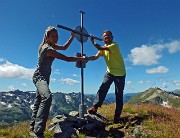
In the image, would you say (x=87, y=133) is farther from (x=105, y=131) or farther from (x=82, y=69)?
(x=82, y=69)

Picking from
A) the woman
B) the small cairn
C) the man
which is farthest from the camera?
the man

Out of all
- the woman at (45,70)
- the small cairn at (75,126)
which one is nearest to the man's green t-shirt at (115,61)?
the small cairn at (75,126)

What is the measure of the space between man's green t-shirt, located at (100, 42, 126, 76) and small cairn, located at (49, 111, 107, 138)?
243 cm

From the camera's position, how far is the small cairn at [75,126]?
10273 mm

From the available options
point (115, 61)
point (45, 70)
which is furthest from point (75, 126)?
point (115, 61)

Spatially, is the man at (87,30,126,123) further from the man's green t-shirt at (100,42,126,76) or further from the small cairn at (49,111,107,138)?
the small cairn at (49,111,107,138)

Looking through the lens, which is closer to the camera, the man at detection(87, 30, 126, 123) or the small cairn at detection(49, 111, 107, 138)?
the small cairn at detection(49, 111, 107, 138)

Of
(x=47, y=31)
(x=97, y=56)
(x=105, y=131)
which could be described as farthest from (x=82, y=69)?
(x=47, y=31)

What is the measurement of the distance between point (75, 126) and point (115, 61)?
3728 millimetres

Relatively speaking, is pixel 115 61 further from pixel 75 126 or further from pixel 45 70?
pixel 45 70

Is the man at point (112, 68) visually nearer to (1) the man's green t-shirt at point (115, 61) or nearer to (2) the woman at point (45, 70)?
(1) the man's green t-shirt at point (115, 61)

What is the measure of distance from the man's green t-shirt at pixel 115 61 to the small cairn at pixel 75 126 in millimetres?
2431

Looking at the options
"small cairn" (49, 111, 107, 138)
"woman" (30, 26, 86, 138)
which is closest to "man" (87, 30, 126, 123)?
"small cairn" (49, 111, 107, 138)

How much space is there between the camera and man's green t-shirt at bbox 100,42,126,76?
12703 mm
